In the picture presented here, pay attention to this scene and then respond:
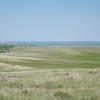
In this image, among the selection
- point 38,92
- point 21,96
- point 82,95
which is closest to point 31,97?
point 21,96

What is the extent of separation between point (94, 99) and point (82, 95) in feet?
2.38

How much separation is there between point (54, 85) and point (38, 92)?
2806 mm

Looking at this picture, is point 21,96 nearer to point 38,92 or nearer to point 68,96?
point 38,92

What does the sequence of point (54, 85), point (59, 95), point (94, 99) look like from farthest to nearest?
point (54, 85), point (59, 95), point (94, 99)

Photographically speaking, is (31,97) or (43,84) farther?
(43,84)

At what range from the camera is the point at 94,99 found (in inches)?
313

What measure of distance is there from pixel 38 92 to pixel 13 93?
92cm

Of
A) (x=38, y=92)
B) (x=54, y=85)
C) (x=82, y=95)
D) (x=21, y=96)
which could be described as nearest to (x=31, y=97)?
(x=21, y=96)

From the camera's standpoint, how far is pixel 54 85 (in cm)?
1172

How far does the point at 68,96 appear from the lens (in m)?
8.37

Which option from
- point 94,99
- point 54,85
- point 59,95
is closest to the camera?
point 94,99

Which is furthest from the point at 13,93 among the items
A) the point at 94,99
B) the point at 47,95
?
the point at 94,99

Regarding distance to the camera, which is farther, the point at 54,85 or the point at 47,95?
the point at 54,85

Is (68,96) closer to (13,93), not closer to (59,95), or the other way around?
(59,95)
